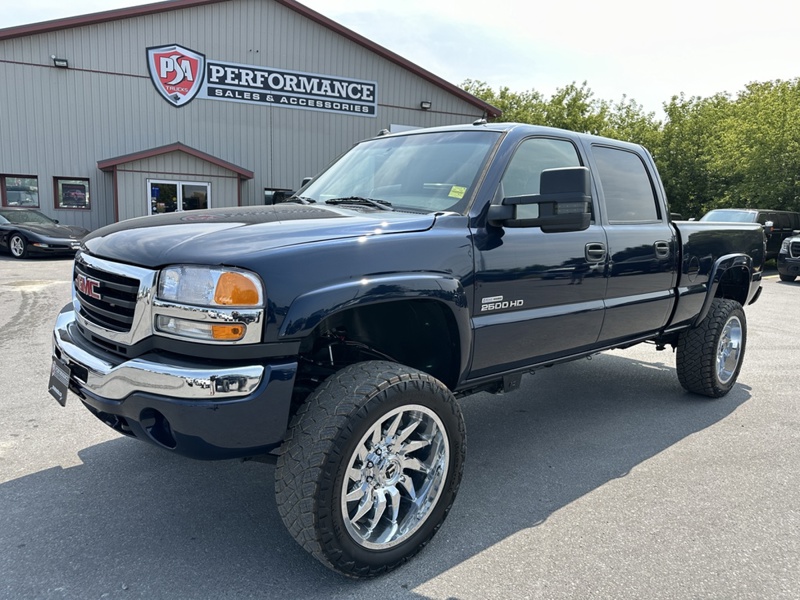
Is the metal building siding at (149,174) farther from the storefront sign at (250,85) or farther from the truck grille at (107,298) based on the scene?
the truck grille at (107,298)

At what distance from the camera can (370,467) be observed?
255cm

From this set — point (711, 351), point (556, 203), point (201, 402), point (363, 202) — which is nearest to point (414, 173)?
point (363, 202)

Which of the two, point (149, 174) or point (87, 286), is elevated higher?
point (149, 174)

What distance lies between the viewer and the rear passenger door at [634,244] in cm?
388

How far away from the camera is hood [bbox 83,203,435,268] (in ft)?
7.59

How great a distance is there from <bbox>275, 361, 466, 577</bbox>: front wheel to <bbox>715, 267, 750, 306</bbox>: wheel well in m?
3.76

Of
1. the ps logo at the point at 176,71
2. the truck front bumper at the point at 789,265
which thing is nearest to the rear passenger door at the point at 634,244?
the truck front bumper at the point at 789,265

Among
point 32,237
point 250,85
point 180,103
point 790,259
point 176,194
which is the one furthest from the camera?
point 250,85

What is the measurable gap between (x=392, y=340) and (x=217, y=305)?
109 centimetres

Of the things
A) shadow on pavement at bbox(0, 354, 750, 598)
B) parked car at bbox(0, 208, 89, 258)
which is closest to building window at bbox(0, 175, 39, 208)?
parked car at bbox(0, 208, 89, 258)

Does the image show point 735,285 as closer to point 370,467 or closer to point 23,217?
point 370,467

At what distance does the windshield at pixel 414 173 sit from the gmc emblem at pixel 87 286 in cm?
139

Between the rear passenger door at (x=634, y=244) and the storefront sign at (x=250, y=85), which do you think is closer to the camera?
the rear passenger door at (x=634, y=244)

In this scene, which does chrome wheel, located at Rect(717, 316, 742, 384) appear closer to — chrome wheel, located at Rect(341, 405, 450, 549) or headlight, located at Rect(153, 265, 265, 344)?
chrome wheel, located at Rect(341, 405, 450, 549)
